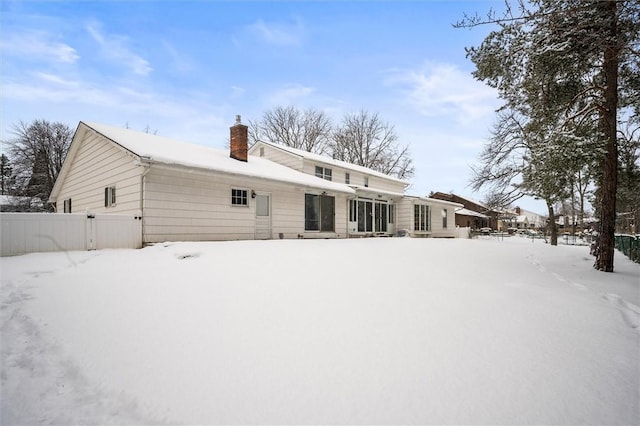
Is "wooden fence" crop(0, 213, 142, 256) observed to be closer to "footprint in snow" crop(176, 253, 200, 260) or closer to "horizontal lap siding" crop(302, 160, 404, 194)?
"footprint in snow" crop(176, 253, 200, 260)

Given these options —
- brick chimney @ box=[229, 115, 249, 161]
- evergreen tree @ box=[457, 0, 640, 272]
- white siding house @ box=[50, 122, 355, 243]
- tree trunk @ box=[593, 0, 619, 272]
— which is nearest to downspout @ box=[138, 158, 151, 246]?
white siding house @ box=[50, 122, 355, 243]

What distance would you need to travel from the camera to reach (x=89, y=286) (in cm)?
441

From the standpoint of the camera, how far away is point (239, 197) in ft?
37.6

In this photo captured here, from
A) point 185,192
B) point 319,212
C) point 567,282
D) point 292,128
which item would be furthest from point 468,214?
point 185,192

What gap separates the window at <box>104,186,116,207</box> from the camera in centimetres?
1078

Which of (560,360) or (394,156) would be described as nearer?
(560,360)

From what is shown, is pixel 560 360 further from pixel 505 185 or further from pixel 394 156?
pixel 394 156

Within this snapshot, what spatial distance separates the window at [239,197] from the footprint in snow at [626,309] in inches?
400

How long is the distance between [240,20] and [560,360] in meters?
12.8

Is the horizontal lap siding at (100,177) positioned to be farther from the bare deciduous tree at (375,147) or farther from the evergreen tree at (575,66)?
the bare deciduous tree at (375,147)

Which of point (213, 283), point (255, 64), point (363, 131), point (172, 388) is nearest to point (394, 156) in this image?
point (363, 131)

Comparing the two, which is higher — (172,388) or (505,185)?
(505,185)

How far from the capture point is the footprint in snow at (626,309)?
12.4 feet

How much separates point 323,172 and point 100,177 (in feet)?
35.9
